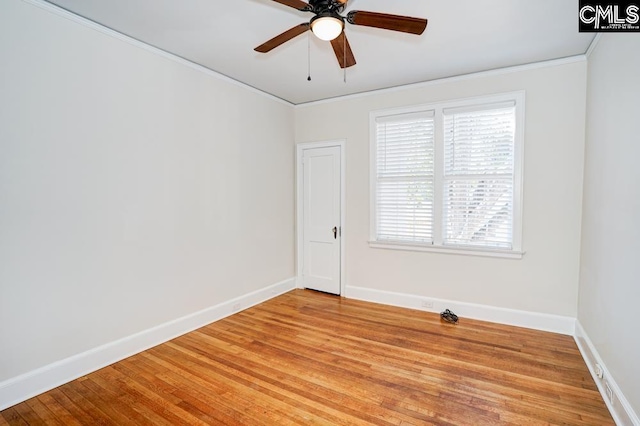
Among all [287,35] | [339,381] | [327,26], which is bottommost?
[339,381]

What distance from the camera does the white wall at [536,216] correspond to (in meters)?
3.27

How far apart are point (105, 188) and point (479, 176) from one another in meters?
3.78

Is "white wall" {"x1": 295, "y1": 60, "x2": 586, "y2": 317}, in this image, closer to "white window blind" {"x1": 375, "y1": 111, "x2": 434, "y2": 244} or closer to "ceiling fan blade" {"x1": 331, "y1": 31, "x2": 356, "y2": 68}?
"white window blind" {"x1": 375, "y1": 111, "x2": 434, "y2": 244}

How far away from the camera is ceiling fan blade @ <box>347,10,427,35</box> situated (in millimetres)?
1912

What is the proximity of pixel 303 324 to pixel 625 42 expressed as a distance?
3.63 metres

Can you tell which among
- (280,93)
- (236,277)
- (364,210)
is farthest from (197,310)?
(280,93)

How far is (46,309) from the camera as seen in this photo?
2.41 meters

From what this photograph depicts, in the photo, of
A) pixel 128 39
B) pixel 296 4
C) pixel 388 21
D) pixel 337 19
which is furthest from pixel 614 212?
pixel 128 39

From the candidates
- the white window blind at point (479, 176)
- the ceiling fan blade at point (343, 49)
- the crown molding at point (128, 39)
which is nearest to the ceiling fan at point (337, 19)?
the ceiling fan blade at point (343, 49)

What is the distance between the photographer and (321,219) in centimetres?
487

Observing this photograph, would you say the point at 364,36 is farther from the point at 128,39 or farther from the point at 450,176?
the point at 128,39

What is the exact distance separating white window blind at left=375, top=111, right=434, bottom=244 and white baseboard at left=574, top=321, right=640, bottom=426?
1724 millimetres

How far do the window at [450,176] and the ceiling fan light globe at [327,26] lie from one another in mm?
2338

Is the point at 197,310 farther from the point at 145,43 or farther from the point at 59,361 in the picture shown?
the point at 145,43
